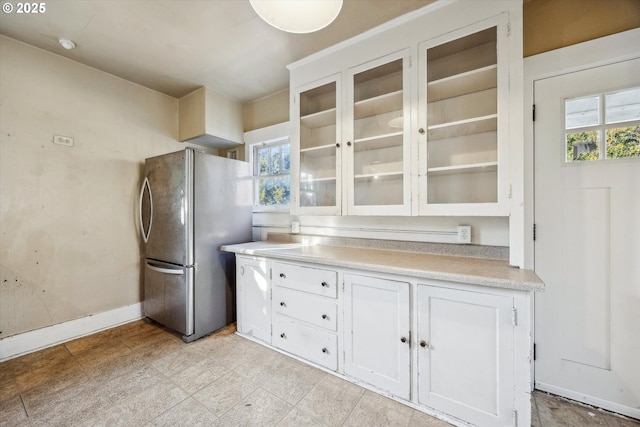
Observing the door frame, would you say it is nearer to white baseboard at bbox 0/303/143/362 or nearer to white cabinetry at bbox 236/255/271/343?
white cabinetry at bbox 236/255/271/343

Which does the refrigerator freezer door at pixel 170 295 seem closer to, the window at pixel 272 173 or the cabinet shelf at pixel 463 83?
the window at pixel 272 173

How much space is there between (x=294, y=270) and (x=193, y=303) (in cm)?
107

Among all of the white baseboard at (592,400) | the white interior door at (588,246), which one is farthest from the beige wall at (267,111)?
the white baseboard at (592,400)

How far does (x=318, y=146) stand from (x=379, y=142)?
0.56 metres

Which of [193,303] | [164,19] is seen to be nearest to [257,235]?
[193,303]

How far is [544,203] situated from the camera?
1.68 metres

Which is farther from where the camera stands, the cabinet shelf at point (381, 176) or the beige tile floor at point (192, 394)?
the cabinet shelf at point (381, 176)

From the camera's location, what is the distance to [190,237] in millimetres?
2320

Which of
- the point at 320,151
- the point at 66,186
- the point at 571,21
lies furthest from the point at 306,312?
the point at 571,21

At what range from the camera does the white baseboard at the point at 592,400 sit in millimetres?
1461

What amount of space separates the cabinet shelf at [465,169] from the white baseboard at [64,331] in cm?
327

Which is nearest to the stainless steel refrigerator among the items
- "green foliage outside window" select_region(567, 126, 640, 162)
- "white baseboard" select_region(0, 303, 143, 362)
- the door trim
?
"white baseboard" select_region(0, 303, 143, 362)

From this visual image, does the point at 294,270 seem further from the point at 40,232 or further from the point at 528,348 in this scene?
the point at 40,232

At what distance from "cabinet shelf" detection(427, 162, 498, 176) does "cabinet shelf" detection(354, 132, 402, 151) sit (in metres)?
0.33
